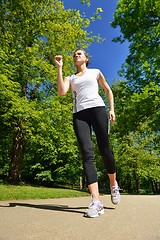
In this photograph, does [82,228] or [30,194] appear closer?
[82,228]

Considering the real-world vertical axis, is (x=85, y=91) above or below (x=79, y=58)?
below

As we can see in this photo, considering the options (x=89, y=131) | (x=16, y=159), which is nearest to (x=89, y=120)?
(x=89, y=131)

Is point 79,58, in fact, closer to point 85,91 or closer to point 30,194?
point 85,91

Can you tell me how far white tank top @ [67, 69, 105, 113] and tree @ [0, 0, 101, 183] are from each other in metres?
6.05

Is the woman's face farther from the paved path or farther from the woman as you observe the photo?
the paved path

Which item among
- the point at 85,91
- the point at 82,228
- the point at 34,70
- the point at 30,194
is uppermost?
the point at 34,70

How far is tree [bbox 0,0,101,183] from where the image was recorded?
1193 centimetres

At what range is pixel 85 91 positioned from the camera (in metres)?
3.74

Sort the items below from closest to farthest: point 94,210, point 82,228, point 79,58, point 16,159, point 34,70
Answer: point 82,228, point 94,210, point 79,58, point 34,70, point 16,159

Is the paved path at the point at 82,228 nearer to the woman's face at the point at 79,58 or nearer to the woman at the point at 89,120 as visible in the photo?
the woman at the point at 89,120

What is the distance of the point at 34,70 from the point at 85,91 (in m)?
11.5

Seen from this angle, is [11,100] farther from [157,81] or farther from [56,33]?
[157,81]

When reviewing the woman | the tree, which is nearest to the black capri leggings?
the woman

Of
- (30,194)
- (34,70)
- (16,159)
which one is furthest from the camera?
(16,159)
